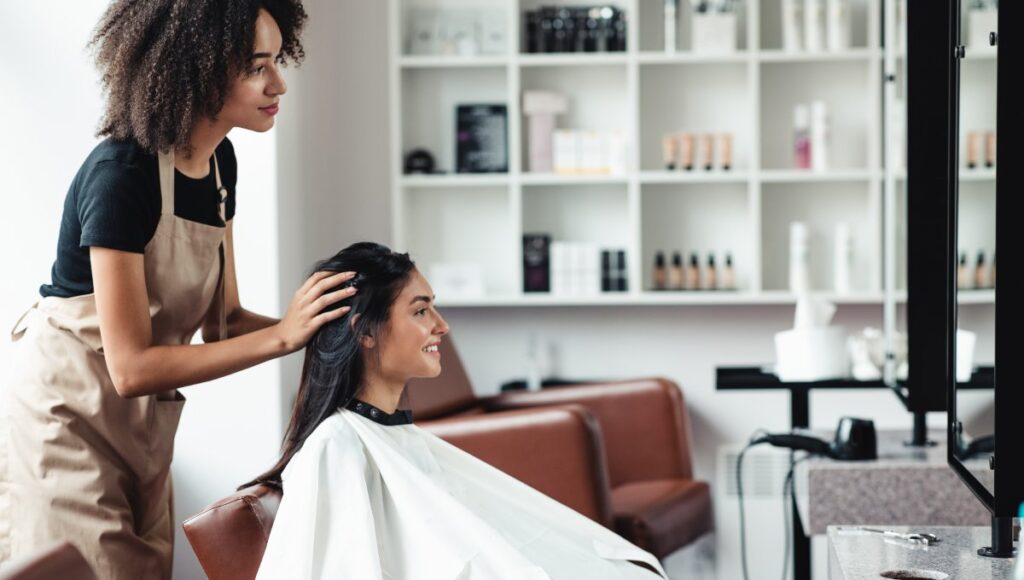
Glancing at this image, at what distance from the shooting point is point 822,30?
3.79m

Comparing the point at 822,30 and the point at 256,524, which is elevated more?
the point at 822,30

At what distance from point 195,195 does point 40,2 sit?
1.25 m

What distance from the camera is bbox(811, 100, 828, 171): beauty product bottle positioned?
3.79m

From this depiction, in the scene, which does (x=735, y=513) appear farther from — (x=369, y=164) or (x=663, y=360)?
(x=369, y=164)

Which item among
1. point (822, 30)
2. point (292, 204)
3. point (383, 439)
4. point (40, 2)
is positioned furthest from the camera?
point (822, 30)

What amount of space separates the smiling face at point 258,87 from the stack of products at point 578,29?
2295mm

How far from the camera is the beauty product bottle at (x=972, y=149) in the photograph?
166 cm

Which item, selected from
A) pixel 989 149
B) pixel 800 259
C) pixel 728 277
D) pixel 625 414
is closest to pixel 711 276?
pixel 728 277

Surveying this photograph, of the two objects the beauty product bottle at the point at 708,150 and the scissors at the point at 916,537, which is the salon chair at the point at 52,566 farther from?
the beauty product bottle at the point at 708,150

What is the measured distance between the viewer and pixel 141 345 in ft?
5.17

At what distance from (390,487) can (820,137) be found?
95.8 inches

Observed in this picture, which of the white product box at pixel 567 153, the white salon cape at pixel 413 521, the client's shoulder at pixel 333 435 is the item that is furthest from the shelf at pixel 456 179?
the client's shoulder at pixel 333 435

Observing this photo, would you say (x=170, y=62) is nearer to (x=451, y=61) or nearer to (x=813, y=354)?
(x=813, y=354)

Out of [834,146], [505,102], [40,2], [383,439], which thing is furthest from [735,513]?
[40,2]
